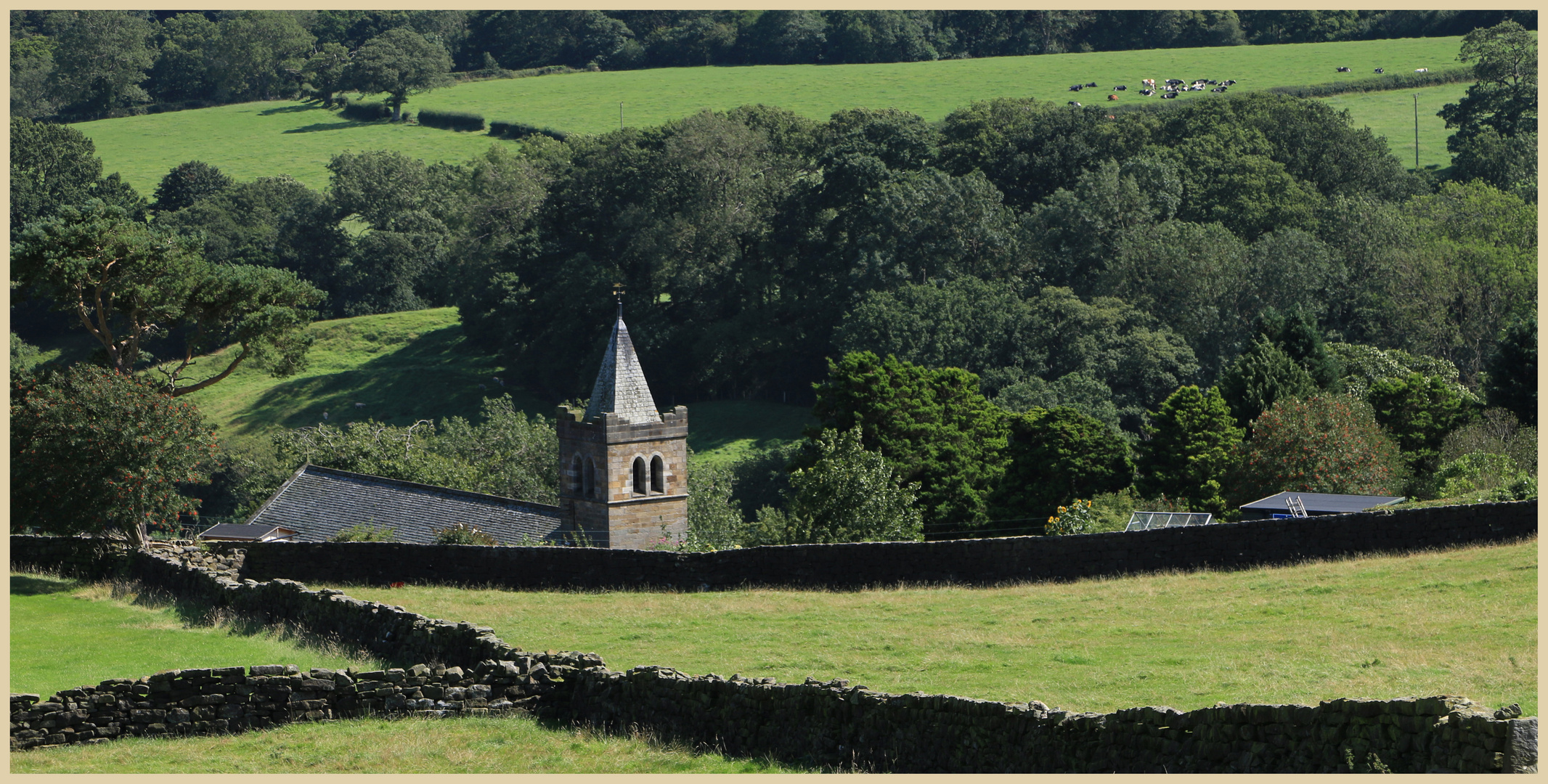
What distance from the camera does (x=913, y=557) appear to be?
30.9 metres

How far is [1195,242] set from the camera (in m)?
87.1

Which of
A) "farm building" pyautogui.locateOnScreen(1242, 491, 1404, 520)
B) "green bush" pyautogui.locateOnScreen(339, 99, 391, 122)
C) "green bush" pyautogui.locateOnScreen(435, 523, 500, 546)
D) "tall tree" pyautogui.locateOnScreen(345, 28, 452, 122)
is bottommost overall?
"green bush" pyautogui.locateOnScreen(435, 523, 500, 546)

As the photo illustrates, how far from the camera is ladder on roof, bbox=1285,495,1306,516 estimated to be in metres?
35.3

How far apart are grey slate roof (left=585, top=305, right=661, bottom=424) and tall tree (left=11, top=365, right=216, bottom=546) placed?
18.1m

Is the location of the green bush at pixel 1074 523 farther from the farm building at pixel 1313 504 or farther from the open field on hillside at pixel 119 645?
the open field on hillside at pixel 119 645

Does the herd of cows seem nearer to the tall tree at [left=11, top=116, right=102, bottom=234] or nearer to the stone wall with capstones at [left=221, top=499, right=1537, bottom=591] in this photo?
the tall tree at [left=11, top=116, right=102, bottom=234]

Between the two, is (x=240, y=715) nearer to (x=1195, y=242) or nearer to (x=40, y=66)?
(x=1195, y=242)

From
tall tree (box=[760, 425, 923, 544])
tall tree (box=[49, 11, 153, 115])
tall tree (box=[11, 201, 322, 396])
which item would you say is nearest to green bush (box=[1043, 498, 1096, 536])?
tall tree (box=[760, 425, 923, 544])

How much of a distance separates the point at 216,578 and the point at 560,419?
2397 centimetres

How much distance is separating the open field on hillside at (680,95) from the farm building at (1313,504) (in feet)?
271

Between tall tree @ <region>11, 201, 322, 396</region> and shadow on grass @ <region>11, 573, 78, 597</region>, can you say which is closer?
shadow on grass @ <region>11, 573, 78, 597</region>

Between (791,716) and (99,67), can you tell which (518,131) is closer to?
(99,67)

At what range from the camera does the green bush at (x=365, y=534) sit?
40.6 meters

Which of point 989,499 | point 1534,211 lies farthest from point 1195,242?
point 989,499
